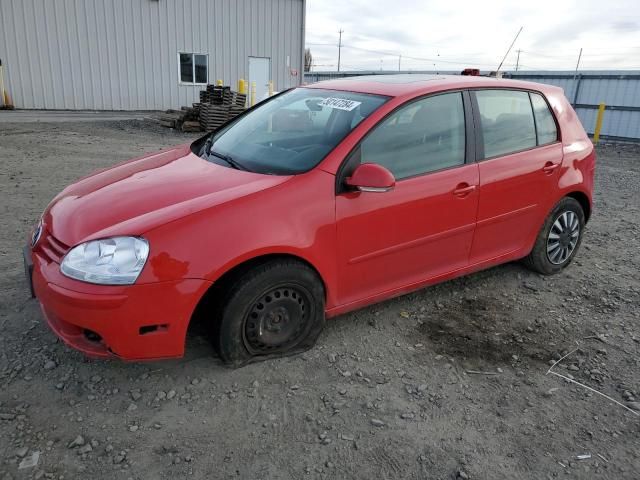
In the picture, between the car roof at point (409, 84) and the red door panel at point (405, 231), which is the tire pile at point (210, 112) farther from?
the red door panel at point (405, 231)

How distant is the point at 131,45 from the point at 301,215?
1812 cm

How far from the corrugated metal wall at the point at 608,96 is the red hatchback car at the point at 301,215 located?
10979mm

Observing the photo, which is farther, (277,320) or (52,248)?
(277,320)

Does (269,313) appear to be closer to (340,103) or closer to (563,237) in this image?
(340,103)

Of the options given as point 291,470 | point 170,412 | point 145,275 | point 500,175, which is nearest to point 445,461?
point 291,470

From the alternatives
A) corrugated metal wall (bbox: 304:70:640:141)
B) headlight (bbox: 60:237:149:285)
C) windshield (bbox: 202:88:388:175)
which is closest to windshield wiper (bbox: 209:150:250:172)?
windshield (bbox: 202:88:388:175)

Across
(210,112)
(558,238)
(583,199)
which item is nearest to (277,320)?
(558,238)

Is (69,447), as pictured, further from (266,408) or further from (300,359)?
(300,359)

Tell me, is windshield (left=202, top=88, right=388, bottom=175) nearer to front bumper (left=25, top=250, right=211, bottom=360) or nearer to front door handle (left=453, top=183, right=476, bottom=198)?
front door handle (left=453, top=183, right=476, bottom=198)

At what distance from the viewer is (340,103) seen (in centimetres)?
327

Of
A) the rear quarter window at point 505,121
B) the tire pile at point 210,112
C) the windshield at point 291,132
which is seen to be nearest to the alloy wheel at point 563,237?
the rear quarter window at point 505,121

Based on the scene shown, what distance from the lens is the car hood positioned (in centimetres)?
251

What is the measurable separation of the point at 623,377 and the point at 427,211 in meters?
1.49

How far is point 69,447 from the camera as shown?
7.39 ft
